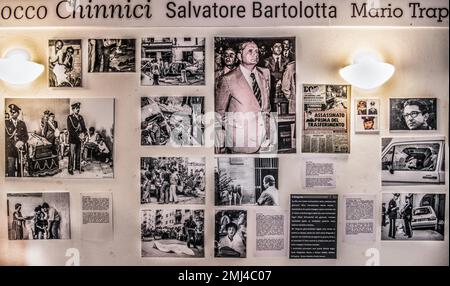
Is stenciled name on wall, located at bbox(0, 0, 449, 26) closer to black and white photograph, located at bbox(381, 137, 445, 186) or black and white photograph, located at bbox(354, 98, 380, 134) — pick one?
black and white photograph, located at bbox(354, 98, 380, 134)

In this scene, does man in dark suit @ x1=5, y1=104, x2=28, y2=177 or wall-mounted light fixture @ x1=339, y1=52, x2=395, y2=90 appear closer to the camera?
wall-mounted light fixture @ x1=339, y1=52, x2=395, y2=90

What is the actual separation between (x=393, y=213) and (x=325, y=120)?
60 centimetres

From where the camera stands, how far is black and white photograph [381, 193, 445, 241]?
213 centimetres

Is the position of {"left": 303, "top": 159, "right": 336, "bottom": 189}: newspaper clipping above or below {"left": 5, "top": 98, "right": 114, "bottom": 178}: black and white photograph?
below

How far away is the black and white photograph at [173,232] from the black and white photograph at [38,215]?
1.36 ft

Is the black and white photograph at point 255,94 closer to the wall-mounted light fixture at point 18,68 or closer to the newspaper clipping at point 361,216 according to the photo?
the newspaper clipping at point 361,216

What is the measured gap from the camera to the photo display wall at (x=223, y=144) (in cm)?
213

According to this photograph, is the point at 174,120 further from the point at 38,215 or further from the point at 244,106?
the point at 38,215

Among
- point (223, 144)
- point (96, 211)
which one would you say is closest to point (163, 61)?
point (223, 144)

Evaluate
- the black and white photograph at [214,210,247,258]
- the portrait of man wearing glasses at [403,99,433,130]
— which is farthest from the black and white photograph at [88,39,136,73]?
the portrait of man wearing glasses at [403,99,433,130]

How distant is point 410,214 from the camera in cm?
213

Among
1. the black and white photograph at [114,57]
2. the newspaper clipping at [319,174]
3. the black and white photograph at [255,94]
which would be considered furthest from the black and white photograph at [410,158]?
the black and white photograph at [114,57]

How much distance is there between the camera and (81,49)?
2.13 metres

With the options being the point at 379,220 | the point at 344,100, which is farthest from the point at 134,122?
the point at 379,220
